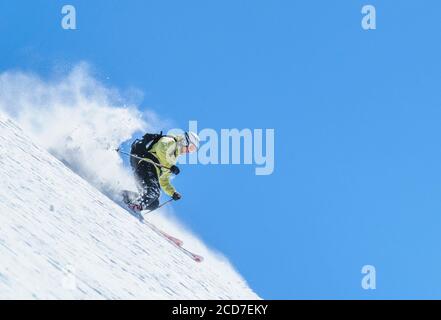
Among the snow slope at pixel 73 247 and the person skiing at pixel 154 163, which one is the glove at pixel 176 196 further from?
the snow slope at pixel 73 247

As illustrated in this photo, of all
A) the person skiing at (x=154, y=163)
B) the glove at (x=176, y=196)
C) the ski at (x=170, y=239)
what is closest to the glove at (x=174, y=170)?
the person skiing at (x=154, y=163)

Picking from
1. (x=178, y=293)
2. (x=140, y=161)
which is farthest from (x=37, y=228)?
(x=140, y=161)

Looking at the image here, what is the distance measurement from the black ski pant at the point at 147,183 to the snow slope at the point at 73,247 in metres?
0.84

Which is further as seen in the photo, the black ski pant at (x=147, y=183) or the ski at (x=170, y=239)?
the black ski pant at (x=147, y=183)

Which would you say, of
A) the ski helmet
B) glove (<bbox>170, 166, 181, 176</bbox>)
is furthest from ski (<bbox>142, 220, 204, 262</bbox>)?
the ski helmet

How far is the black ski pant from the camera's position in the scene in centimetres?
1252

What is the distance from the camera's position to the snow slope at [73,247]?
6.07 m

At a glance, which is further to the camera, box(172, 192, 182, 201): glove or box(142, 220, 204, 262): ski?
box(172, 192, 182, 201): glove

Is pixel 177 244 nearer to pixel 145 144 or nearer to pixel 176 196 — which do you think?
pixel 176 196

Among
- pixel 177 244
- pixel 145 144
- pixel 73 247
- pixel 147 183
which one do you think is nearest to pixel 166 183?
pixel 147 183

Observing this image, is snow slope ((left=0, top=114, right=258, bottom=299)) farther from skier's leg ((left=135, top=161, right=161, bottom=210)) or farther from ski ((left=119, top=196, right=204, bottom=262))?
skier's leg ((left=135, top=161, right=161, bottom=210))
